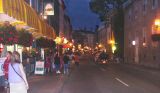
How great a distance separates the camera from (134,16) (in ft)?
217

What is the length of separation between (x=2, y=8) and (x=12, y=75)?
319 cm

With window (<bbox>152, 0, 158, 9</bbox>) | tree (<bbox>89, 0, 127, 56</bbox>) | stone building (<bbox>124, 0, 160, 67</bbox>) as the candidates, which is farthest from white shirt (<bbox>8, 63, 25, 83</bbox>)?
tree (<bbox>89, 0, 127, 56</bbox>)

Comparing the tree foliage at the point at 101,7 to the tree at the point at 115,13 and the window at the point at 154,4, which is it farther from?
the window at the point at 154,4

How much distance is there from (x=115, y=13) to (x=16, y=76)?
68202mm

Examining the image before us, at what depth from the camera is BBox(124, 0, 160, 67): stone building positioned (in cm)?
5117

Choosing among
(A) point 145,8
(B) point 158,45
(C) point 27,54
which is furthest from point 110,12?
(C) point 27,54

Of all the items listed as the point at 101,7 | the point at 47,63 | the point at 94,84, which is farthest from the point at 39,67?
the point at 101,7

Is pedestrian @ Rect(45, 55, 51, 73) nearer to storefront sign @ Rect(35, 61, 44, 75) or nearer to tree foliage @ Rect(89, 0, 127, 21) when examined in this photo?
storefront sign @ Rect(35, 61, 44, 75)

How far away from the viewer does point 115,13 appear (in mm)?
80500

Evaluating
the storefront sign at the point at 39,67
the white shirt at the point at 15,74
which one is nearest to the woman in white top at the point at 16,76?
the white shirt at the point at 15,74

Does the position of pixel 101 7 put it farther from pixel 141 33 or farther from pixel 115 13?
pixel 141 33

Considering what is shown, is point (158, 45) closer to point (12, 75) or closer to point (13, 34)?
point (13, 34)

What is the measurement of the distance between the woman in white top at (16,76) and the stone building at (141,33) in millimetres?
37006

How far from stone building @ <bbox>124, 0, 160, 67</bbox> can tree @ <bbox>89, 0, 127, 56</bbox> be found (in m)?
3.49
